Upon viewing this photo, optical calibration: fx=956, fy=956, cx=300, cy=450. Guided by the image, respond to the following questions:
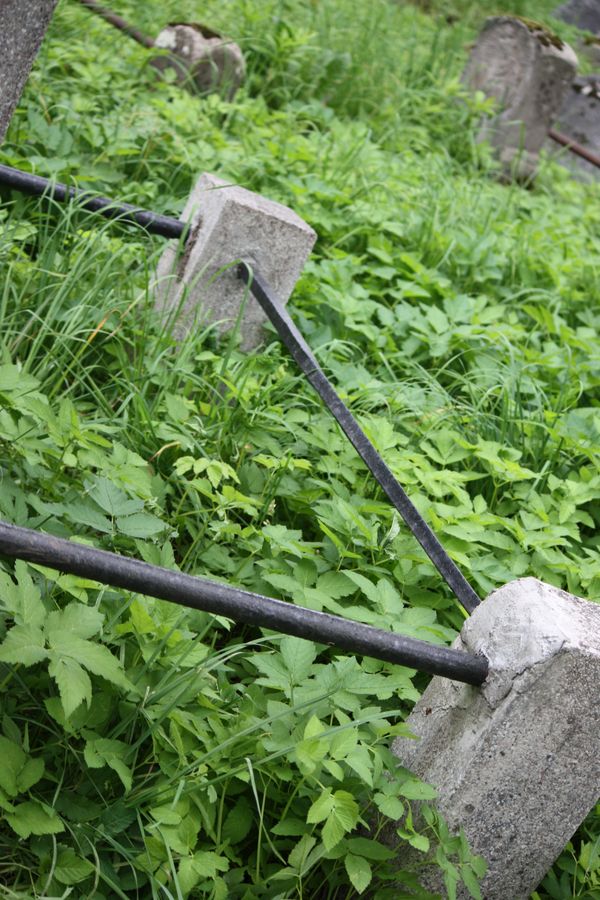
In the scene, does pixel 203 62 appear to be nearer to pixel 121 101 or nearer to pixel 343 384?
pixel 121 101

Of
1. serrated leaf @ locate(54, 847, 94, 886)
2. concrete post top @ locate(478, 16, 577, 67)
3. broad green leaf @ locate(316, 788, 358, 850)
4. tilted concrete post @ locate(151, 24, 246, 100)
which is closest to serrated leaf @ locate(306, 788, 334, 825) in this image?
broad green leaf @ locate(316, 788, 358, 850)

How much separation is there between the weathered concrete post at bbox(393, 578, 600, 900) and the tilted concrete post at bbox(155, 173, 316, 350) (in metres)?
1.43

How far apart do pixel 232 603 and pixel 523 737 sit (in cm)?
54

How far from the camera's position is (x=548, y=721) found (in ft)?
5.07

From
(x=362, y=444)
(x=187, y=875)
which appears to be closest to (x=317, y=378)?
(x=362, y=444)

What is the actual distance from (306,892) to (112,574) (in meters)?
0.71

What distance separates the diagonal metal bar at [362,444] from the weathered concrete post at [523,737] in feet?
0.86

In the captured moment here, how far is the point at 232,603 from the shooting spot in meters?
1.40

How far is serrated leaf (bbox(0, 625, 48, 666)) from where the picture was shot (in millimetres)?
1434

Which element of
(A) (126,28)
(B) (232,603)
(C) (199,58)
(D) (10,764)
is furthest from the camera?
(A) (126,28)

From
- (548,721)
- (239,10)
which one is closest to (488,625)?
(548,721)

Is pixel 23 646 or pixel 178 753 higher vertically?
pixel 23 646

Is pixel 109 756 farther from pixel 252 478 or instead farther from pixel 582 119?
pixel 582 119

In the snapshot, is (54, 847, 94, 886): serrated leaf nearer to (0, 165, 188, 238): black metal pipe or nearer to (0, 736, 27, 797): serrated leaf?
(0, 736, 27, 797): serrated leaf
